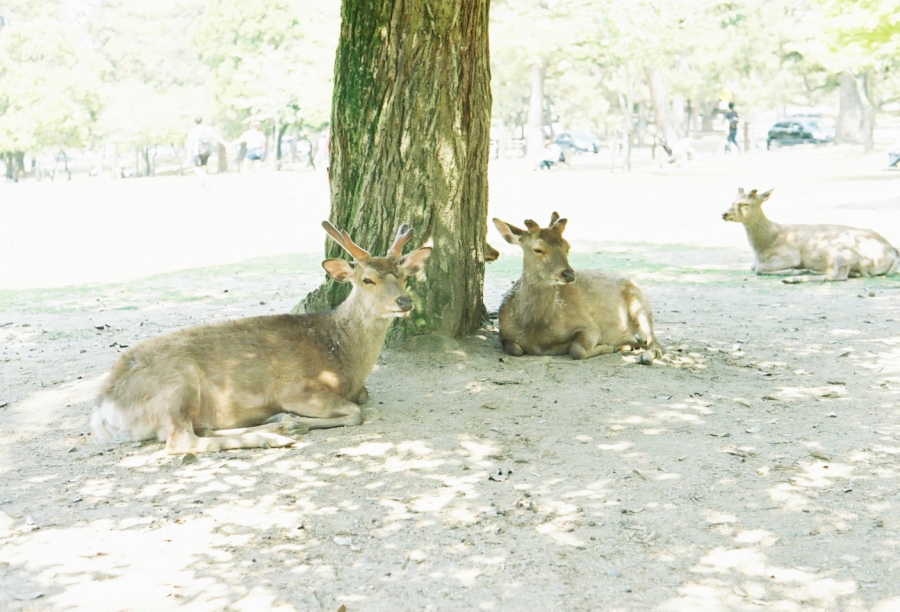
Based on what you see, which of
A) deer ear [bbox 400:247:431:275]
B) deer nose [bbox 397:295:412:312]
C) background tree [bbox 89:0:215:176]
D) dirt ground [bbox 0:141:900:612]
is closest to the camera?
dirt ground [bbox 0:141:900:612]

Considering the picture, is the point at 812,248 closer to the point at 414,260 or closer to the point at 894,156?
the point at 414,260

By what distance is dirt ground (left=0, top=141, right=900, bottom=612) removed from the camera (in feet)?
13.4

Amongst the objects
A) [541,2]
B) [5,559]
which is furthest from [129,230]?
[541,2]

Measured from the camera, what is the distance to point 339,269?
6.38 metres

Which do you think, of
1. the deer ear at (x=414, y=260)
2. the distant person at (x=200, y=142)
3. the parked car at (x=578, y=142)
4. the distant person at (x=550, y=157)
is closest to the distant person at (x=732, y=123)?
the distant person at (x=550, y=157)

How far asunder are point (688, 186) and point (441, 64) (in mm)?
21842

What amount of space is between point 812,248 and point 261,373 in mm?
8098

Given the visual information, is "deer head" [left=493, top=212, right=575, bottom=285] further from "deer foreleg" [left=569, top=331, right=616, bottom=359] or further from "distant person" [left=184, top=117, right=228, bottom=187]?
"distant person" [left=184, top=117, right=228, bottom=187]

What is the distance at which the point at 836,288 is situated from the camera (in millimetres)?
11266

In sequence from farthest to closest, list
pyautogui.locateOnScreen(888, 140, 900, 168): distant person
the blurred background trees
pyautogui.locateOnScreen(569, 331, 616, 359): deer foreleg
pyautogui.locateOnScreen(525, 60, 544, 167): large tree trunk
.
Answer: pyautogui.locateOnScreen(525, 60, 544, 167): large tree trunk < the blurred background trees < pyautogui.locateOnScreen(888, 140, 900, 168): distant person < pyautogui.locateOnScreen(569, 331, 616, 359): deer foreleg

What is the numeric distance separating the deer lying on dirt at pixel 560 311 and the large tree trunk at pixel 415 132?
1.56ft

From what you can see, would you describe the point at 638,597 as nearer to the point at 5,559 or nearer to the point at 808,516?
Result: the point at 808,516

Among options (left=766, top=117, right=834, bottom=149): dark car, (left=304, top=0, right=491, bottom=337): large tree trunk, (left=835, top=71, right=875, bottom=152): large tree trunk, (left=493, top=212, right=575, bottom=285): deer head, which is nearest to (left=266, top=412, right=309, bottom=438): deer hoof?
(left=304, top=0, right=491, bottom=337): large tree trunk

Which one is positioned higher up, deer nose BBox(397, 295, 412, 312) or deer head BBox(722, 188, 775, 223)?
deer head BBox(722, 188, 775, 223)
